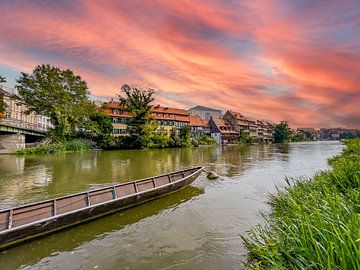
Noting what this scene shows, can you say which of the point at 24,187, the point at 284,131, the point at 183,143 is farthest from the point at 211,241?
the point at 284,131

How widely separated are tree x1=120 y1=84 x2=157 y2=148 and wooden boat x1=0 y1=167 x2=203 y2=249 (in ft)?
128

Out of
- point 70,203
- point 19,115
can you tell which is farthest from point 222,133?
point 70,203

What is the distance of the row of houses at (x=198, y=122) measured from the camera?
5609 cm

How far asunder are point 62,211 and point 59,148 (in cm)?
3228

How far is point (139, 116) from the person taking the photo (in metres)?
50.1

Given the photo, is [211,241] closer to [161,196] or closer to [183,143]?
[161,196]

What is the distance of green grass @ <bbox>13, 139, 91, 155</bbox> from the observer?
33.1m

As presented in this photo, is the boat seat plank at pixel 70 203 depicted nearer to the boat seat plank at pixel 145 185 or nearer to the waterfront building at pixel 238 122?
the boat seat plank at pixel 145 185

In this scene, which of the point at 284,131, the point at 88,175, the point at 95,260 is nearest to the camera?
the point at 95,260

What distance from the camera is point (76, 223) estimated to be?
24.1 feet

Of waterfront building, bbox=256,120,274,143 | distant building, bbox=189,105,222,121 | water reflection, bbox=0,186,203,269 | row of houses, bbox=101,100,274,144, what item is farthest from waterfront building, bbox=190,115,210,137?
water reflection, bbox=0,186,203,269

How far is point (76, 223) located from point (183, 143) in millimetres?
50768

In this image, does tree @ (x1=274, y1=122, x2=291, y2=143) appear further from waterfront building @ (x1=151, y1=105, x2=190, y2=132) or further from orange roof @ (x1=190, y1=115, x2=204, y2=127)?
waterfront building @ (x1=151, y1=105, x2=190, y2=132)

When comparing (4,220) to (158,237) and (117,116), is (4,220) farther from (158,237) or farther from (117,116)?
(117,116)
